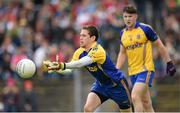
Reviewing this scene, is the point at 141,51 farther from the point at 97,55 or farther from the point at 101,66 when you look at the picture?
the point at 97,55

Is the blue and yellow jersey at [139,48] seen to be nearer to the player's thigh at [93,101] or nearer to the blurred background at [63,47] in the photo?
the player's thigh at [93,101]

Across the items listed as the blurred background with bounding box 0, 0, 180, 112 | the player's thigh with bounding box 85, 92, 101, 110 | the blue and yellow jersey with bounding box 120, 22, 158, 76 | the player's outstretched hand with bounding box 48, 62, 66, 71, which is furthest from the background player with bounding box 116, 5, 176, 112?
the blurred background with bounding box 0, 0, 180, 112

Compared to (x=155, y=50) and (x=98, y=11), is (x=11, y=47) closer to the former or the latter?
(x=98, y=11)

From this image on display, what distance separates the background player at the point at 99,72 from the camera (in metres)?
12.6

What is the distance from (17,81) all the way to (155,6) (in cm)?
470

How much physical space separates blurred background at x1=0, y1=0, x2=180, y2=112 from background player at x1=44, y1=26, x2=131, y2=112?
594cm

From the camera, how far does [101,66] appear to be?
1284 cm

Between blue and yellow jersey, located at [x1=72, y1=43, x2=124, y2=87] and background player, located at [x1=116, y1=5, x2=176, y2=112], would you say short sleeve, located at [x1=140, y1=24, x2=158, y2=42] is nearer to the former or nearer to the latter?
background player, located at [x1=116, y1=5, x2=176, y2=112]

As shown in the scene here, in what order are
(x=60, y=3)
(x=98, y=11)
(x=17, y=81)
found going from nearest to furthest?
(x=17, y=81) → (x=98, y=11) → (x=60, y=3)

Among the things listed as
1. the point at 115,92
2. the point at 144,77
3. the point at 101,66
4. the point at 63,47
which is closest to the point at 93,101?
the point at 115,92

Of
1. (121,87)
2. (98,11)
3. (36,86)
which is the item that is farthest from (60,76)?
(121,87)

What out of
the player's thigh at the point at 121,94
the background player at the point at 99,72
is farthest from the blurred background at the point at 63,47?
the background player at the point at 99,72

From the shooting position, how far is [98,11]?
21.5 m

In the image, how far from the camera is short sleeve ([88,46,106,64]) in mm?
12492
